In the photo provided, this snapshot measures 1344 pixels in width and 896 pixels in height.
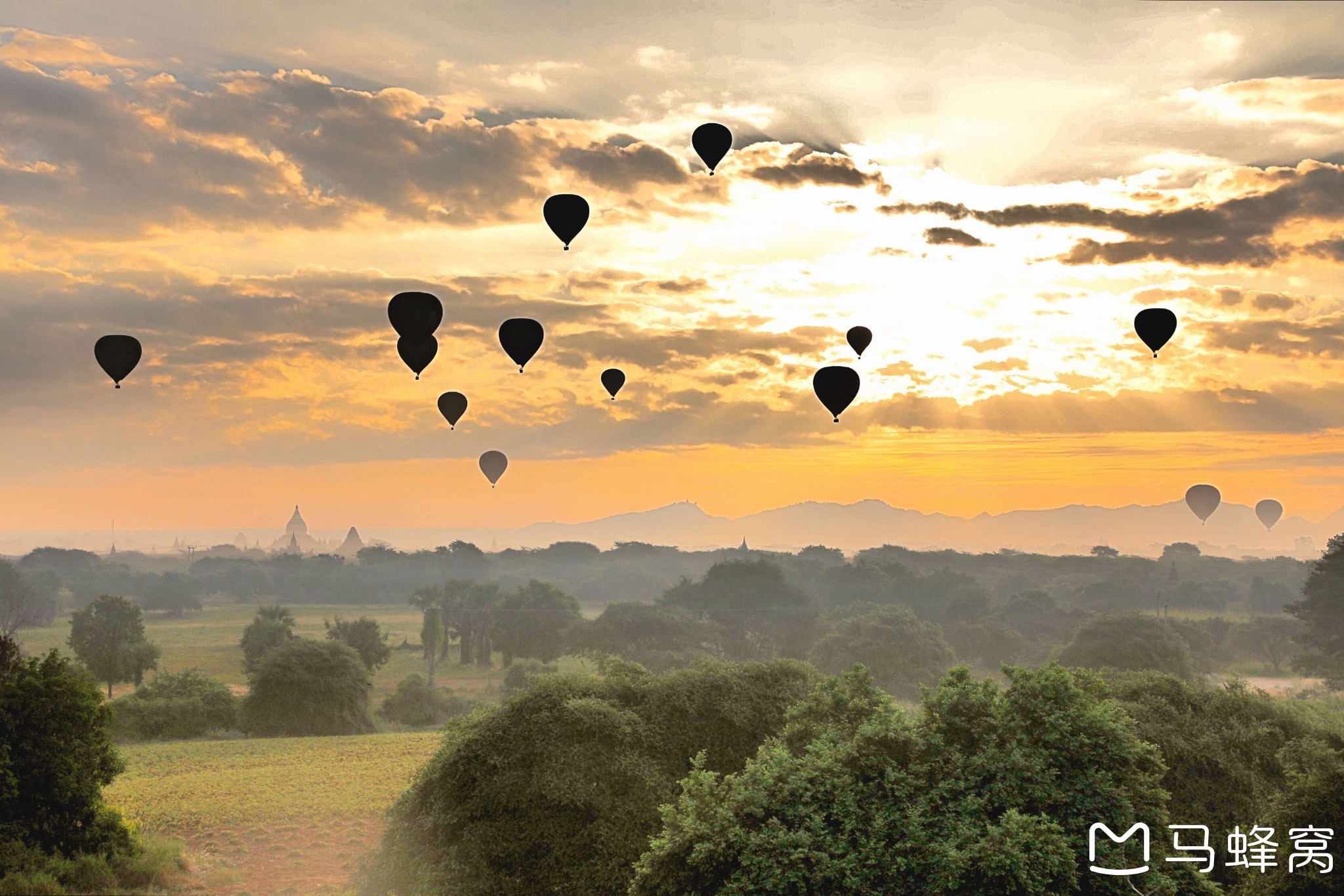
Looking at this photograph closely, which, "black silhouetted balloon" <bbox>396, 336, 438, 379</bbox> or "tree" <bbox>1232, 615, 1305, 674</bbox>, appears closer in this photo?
"black silhouetted balloon" <bbox>396, 336, 438, 379</bbox>

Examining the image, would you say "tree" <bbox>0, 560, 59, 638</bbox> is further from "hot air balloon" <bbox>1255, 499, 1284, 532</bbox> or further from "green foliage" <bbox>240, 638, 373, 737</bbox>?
"hot air balloon" <bbox>1255, 499, 1284, 532</bbox>

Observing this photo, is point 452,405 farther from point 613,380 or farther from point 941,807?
point 941,807

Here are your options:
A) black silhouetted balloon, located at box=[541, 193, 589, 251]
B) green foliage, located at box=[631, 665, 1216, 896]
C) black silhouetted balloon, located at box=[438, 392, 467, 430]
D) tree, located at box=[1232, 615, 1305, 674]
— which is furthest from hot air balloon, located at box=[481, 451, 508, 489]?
tree, located at box=[1232, 615, 1305, 674]

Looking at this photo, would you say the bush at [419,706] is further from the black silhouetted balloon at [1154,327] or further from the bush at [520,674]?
the black silhouetted balloon at [1154,327]

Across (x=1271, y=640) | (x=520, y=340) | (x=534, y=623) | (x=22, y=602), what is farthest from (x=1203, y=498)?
(x=22, y=602)

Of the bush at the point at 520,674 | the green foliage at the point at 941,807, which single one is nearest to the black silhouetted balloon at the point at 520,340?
the green foliage at the point at 941,807

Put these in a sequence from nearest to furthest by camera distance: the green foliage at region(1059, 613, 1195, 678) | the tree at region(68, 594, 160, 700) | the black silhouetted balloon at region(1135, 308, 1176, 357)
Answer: the black silhouetted balloon at region(1135, 308, 1176, 357)
the green foliage at region(1059, 613, 1195, 678)
the tree at region(68, 594, 160, 700)
